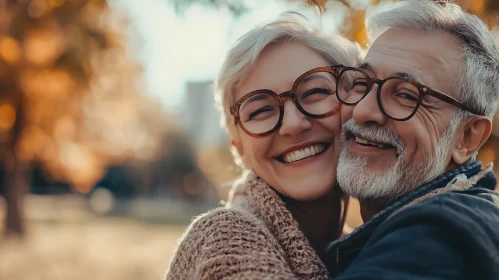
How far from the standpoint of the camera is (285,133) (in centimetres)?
277

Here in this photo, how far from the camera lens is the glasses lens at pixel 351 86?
8.46 ft

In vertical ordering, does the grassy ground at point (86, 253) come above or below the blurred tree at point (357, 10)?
below

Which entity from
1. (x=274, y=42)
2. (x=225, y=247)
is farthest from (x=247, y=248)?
(x=274, y=42)

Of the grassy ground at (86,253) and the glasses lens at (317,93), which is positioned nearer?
the glasses lens at (317,93)

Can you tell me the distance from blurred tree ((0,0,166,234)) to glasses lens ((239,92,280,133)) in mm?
6705

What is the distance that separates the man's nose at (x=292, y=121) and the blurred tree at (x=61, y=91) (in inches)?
272

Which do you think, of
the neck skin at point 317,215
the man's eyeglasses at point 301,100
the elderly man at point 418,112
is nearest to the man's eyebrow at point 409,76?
the elderly man at point 418,112

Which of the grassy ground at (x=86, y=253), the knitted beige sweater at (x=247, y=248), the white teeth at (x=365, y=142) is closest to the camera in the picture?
the knitted beige sweater at (x=247, y=248)

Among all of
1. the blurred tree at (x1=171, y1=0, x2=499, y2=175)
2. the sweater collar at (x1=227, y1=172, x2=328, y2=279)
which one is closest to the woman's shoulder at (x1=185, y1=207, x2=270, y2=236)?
the sweater collar at (x1=227, y1=172, x2=328, y2=279)

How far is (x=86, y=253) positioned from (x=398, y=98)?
1266cm

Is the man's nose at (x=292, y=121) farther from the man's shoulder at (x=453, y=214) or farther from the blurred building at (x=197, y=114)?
the blurred building at (x=197, y=114)

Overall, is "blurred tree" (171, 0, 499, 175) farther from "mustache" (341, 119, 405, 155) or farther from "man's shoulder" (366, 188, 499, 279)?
"man's shoulder" (366, 188, 499, 279)

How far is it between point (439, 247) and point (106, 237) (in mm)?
17001

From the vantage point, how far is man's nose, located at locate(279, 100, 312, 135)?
2744 mm
